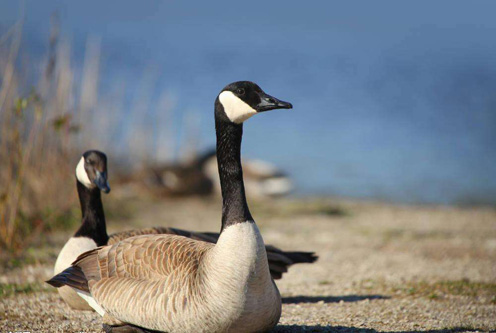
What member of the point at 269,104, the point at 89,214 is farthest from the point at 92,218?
the point at 269,104

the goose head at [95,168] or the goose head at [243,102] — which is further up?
the goose head at [243,102]

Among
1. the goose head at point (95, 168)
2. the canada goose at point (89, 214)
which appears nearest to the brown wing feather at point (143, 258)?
the canada goose at point (89, 214)

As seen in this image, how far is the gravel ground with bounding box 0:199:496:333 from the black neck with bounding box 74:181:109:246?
2.24 feet

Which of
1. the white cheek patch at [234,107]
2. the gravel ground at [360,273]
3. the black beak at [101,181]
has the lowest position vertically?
the gravel ground at [360,273]

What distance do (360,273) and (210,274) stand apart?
3588mm

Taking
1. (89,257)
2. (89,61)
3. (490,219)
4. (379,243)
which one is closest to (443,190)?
(490,219)

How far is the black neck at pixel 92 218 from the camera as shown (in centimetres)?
568

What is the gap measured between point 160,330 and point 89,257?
1044 millimetres

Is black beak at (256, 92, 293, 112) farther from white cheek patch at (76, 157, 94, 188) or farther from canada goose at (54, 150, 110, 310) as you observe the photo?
white cheek patch at (76, 157, 94, 188)

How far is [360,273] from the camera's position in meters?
6.99

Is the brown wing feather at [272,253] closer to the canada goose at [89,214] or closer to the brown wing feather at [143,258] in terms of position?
the canada goose at [89,214]

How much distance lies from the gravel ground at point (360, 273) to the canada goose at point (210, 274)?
0.56 meters

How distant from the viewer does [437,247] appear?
27.5 feet

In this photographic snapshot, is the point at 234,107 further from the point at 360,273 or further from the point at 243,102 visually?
the point at 360,273
